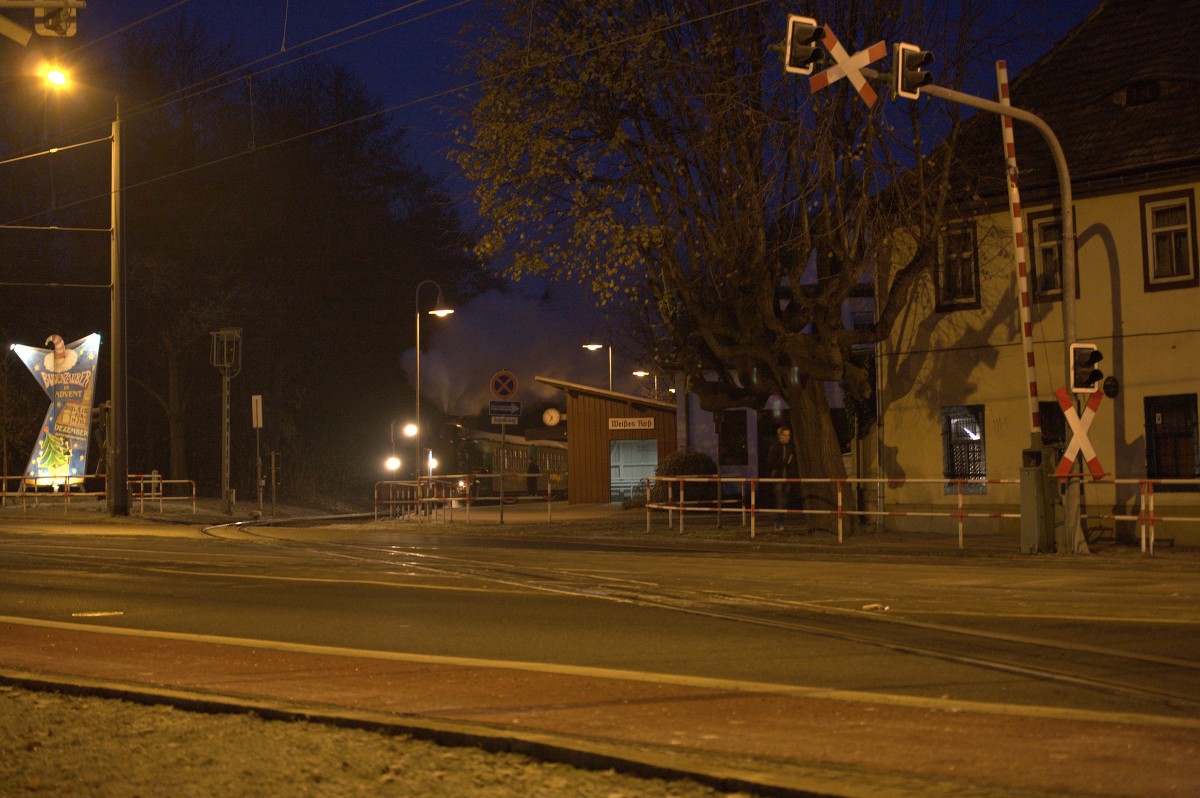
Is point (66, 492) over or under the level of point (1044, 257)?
under

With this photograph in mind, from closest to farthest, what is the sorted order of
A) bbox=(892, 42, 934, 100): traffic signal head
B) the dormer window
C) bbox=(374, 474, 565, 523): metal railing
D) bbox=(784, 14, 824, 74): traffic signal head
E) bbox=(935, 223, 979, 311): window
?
bbox=(784, 14, 824, 74): traffic signal head, bbox=(892, 42, 934, 100): traffic signal head, the dormer window, bbox=(935, 223, 979, 311): window, bbox=(374, 474, 565, 523): metal railing

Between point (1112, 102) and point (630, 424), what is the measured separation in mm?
21496

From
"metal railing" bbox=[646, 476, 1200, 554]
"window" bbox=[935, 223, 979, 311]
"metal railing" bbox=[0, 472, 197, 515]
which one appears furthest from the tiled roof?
"metal railing" bbox=[0, 472, 197, 515]

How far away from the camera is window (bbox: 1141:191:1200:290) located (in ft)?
72.9

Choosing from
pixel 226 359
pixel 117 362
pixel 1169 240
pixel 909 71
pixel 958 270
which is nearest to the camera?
pixel 909 71

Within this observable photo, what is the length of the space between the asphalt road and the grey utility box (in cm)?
77

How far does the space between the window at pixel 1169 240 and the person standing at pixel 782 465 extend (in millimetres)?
8481

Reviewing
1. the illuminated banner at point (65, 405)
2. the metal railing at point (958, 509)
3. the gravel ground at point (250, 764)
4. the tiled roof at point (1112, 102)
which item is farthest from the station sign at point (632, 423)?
the gravel ground at point (250, 764)

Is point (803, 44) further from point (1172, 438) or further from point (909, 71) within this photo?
point (1172, 438)

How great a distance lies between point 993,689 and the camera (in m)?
7.79

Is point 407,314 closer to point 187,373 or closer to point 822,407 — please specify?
point 187,373

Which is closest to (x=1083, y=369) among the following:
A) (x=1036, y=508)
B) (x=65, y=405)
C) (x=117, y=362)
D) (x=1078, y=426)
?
(x=1078, y=426)

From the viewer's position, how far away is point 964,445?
83.3 feet

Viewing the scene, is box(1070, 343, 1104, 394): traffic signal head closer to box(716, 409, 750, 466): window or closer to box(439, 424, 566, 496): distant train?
box(716, 409, 750, 466): window
